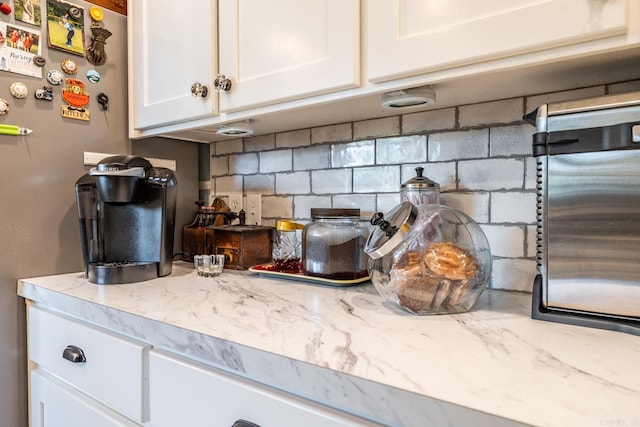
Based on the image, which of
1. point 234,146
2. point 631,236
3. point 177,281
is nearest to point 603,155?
point 631,236

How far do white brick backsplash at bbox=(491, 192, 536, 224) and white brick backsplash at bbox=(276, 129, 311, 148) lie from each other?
666mm

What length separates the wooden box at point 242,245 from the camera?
1324mm

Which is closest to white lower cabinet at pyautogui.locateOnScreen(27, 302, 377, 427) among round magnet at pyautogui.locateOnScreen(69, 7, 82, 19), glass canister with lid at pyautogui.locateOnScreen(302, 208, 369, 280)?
glass canister with lid at pyautogui.locateOnScreen(302, 208, 369, 280)

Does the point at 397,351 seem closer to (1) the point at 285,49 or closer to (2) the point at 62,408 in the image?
(1) the point at 285,49

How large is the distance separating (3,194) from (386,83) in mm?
1151

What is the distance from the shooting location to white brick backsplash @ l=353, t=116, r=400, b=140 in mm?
1217

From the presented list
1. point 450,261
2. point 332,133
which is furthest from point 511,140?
point 332,133

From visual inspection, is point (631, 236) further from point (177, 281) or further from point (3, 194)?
point (3, 194)

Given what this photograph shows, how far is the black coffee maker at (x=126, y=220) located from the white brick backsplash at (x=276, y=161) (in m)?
0.40

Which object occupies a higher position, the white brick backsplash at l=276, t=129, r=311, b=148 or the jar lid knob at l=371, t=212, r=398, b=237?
the white brick backsplash at l=276, t=129, r=311, b=148

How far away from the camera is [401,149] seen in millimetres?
1207

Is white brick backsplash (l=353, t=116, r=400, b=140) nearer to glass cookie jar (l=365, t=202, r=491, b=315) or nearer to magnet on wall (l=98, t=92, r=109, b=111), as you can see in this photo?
glass cookie jar (l=365, t=202, r=491, b=315)

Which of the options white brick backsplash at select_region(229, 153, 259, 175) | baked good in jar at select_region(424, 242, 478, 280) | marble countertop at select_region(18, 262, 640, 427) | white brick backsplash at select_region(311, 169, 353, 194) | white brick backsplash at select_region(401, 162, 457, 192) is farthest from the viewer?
white brick backsplash at select_region(229, 153, 259, 175)

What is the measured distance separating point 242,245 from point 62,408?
0.65m
